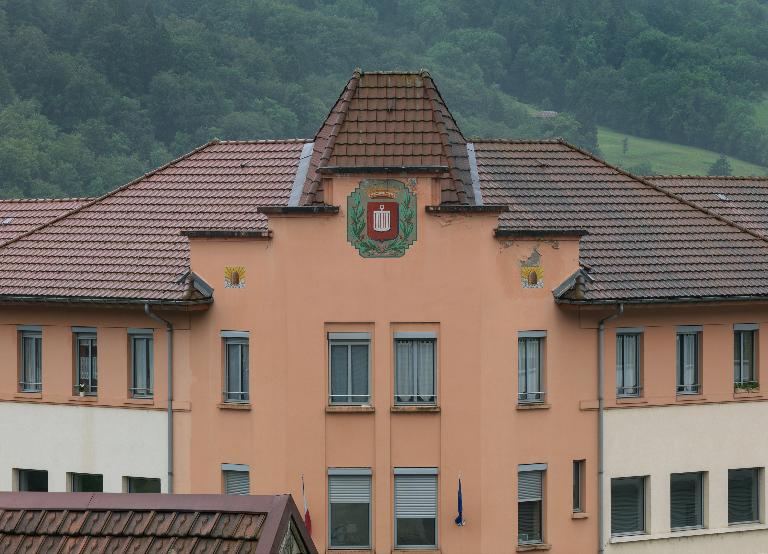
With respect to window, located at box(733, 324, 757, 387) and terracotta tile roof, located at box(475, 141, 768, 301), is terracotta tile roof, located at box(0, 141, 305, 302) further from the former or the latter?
window, located at box(733, 324, 757, 387)

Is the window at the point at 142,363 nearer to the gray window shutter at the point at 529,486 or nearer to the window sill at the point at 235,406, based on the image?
the window sill at the point at 235,406

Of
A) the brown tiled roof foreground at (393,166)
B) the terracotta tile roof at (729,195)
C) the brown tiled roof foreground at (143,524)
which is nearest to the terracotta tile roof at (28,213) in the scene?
the brown tiled roof foreground at (393,166)

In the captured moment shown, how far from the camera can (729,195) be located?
5141 centimetres

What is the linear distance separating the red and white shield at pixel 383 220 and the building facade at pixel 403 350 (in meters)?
0.05

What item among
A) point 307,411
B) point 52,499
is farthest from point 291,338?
point 52,499

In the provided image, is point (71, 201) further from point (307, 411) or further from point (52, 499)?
point (52, 499)

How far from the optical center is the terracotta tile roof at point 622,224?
4447cm

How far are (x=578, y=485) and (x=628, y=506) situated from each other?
5.61ft

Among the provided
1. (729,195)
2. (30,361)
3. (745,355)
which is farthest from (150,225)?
(729,195)

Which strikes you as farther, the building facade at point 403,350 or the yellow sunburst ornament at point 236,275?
the yellow sunburst ornament at point 236,275

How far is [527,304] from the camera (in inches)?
1681

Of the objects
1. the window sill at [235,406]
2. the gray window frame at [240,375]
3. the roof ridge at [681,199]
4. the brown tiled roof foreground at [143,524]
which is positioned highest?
the roof ridge at [681,199]

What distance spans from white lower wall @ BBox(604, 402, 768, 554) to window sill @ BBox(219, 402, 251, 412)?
8.01 metres

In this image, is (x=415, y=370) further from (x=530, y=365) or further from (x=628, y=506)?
(x=628, y=506)
